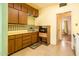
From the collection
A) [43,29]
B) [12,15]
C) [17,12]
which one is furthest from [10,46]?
[43,29]

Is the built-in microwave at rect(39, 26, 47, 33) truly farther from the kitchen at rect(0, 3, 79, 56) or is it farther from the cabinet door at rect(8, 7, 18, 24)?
the cabinet door at rect(8, 7, 18, 24)

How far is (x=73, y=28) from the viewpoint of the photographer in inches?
173

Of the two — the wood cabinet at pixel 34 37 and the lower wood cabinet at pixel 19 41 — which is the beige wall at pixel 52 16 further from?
the lower wood cabinet at pixel 19 41

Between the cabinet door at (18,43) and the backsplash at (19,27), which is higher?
the backsplash at (19,27)

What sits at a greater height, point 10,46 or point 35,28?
point 35,28

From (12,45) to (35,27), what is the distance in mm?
2911

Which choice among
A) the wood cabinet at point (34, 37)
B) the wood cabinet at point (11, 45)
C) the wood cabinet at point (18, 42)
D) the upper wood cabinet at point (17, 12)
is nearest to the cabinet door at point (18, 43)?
the wood cabinet at point (18, 42)

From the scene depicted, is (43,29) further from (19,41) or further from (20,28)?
(19,41)

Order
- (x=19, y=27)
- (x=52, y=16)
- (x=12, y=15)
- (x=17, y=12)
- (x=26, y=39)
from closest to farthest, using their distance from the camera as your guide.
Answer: (x=12, y=15) → (x=17, y=12) → (x=26, y=39) → (x=19, y=27) → (x=52, y=16)

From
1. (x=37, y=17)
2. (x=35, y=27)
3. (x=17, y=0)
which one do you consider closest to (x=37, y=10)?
(x=37, y=17)

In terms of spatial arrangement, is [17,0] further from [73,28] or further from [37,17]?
[37,17]

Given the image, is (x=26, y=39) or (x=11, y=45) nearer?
(x=11, y=45)

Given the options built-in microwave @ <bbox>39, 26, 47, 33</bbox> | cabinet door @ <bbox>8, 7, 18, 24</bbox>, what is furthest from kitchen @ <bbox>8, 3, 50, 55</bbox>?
built-in microwave @ <bbox>39, 26, 47, 33</bbox>

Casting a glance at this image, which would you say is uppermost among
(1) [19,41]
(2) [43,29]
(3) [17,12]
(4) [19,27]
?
(3) [17,12]
